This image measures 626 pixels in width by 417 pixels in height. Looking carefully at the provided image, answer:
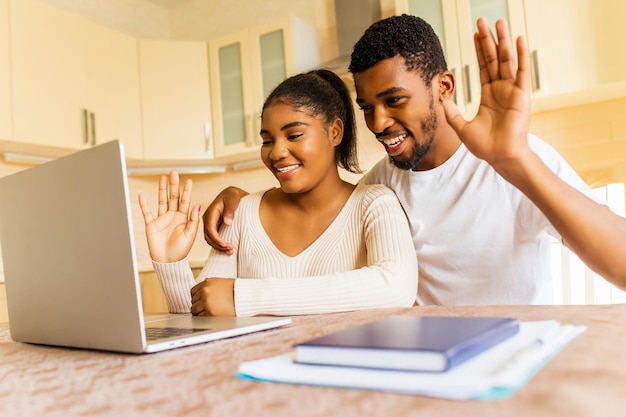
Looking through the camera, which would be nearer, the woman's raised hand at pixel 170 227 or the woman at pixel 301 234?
the woman at pixel 301 234

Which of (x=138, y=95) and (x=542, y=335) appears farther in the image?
(x=138, y=95)

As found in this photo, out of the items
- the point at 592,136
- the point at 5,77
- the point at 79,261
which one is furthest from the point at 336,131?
the point at 5,77

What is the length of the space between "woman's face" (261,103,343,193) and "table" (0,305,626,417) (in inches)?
30.6

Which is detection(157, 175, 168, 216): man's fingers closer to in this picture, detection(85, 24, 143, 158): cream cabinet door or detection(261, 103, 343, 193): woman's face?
detection(261, 103, 343, 193): woman's face

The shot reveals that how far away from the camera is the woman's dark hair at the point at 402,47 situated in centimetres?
149

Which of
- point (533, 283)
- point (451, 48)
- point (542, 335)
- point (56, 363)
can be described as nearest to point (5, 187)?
point (56, 363)

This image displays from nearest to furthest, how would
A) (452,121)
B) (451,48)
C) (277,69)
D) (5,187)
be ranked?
(5,187), (452,121), (451,48), (277,69)

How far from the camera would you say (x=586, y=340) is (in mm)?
575

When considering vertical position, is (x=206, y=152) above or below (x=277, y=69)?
below

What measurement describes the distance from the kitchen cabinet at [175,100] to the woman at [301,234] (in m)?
1.96

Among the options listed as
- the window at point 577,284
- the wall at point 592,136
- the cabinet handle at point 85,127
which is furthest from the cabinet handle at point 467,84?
the cabinet handle at point 85,127

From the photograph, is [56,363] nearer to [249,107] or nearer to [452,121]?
[452,121]

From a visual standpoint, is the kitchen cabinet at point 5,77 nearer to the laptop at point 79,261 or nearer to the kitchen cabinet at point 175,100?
the kitchen cabinet at point 175,100

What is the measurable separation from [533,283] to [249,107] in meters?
2.35
